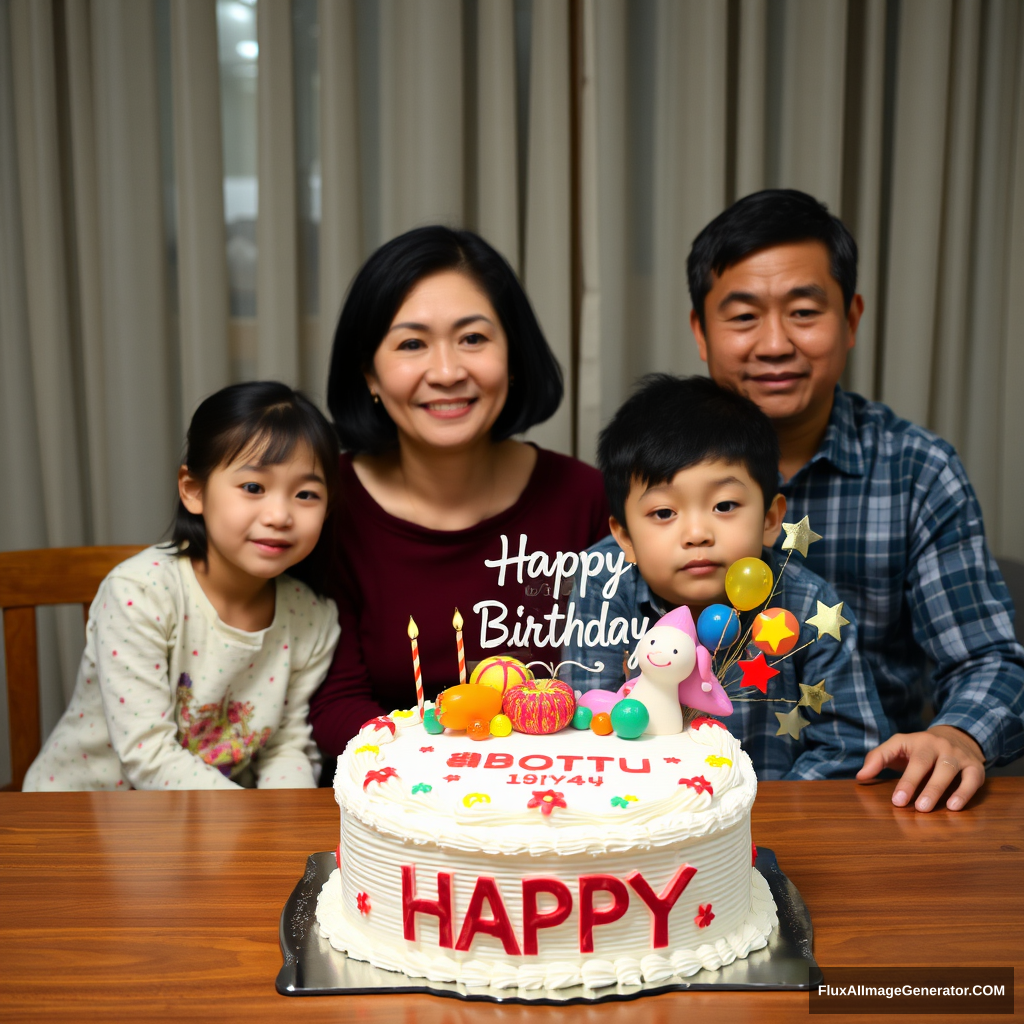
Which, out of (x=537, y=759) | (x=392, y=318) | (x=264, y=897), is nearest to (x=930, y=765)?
(x=537, y=759)

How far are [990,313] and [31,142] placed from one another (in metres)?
2.62

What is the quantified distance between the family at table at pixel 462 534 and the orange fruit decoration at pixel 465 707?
299 mm

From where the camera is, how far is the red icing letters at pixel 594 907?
0.93 metres

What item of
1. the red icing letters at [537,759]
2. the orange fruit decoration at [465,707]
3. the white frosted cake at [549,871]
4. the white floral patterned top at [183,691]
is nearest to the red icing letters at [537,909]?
the white frosted cake at [549,871]

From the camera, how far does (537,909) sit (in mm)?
934

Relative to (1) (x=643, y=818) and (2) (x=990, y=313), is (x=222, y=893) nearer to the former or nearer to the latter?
(1) (x=643, y=818)

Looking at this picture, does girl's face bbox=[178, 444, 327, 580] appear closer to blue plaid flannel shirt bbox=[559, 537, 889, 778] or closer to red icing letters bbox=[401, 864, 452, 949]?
blue plaid flannel shirt bbox=[559, 537, 889, 778]

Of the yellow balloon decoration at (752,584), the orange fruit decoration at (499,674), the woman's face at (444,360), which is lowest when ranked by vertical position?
the orange fruit decoration at (499,674)

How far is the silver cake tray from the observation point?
3.06 ft

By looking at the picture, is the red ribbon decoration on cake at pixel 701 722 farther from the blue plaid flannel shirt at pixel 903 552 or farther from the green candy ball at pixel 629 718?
the blue plaid flannel shirt at pixel 903 552

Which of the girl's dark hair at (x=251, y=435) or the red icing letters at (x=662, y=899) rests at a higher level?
the girl's dark hair at (x=251, y=435)

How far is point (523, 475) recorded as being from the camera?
2.04 meters

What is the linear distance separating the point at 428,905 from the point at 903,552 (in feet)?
4.05

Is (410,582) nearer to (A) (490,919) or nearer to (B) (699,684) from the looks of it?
(B) (699,684)
